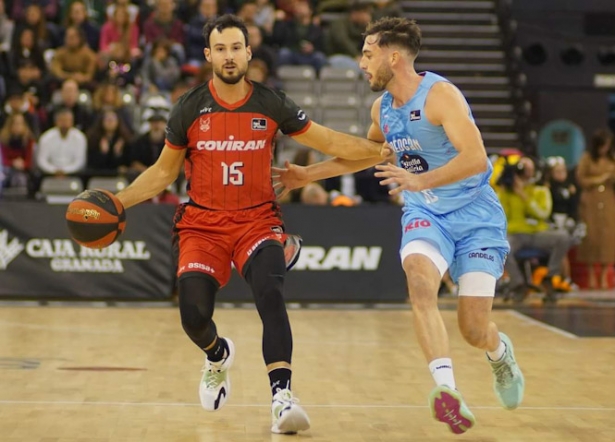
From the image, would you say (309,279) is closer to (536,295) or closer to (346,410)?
(536,295)

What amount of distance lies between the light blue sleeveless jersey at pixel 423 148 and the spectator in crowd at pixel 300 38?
1037 cm

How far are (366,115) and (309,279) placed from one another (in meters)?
4.04

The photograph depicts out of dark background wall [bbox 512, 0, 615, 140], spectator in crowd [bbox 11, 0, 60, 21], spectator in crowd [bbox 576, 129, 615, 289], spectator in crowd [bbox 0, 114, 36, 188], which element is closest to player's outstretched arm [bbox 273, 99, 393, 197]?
spectator in crowd [bbox 0, 114, 36, 188]

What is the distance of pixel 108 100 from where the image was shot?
1427 cm

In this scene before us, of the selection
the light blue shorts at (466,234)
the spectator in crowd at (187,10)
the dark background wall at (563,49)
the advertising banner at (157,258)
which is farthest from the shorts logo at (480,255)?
the dark background wall at (563,49)

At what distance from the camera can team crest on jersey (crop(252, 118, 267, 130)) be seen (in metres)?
6.02

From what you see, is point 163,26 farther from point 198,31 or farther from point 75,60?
point 75,60

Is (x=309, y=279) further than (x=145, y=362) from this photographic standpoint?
Yes

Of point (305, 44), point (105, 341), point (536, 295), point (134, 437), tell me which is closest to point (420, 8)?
point (305, 44)

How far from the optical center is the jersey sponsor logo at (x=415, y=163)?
5.96 metres

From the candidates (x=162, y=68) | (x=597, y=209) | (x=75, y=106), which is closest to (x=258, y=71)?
(x=162, y=68)

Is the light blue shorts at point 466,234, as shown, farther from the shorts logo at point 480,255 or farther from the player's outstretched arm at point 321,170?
the player's outstretched arm at point 321,170

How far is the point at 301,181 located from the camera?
6371 millimetres

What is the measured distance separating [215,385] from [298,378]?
5.03ft
